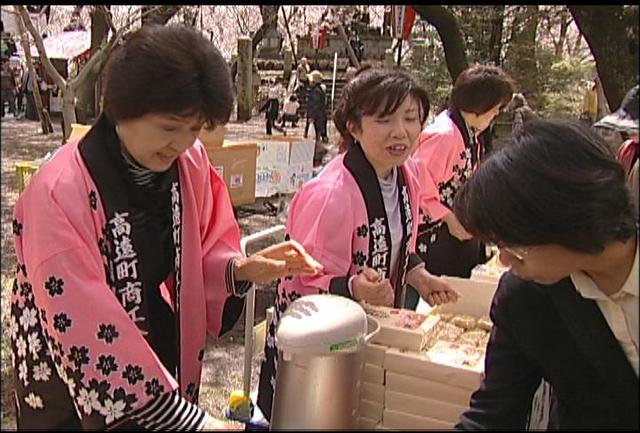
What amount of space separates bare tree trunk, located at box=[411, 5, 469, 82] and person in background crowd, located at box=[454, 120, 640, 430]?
20.0 ft

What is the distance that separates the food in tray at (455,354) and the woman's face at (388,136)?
677mm

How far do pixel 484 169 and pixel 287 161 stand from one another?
7237 mm

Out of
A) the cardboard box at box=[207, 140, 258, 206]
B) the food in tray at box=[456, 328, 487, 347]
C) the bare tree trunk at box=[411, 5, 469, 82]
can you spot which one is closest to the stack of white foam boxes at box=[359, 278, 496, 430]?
the food in tray at box=[456, 328, 487, 347]

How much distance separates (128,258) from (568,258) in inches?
35.5

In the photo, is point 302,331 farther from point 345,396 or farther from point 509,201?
point 509,201

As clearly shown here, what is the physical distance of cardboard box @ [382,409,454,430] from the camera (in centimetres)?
119

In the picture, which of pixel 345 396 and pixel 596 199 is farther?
pixel 345 396

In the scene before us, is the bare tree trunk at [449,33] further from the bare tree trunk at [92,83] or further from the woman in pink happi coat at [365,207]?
the woman in pink happi coat at [365,207]

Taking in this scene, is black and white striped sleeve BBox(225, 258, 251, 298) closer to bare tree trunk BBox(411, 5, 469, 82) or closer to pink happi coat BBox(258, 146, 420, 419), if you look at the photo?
pink happi coat BBox(258, 146, 420, 419)

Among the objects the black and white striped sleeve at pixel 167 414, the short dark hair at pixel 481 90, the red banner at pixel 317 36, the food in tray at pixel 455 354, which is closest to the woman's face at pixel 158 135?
the black and white striped sleeve at pixel 167 414

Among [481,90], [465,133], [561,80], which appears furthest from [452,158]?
[561,80]

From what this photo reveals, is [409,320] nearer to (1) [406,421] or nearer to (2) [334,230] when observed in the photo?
(2) [334,230]

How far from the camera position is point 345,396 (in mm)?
1205

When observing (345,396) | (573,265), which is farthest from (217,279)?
(573,265)
